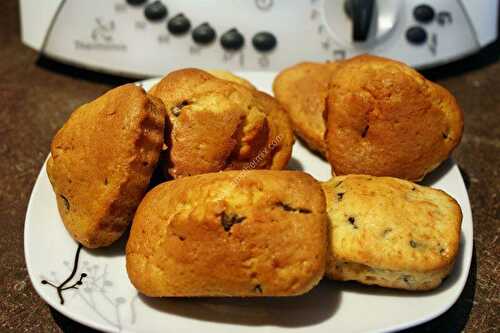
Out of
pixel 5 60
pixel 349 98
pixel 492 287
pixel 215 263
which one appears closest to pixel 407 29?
pixel 349 98

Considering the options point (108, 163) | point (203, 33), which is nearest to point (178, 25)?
point (203, 33)

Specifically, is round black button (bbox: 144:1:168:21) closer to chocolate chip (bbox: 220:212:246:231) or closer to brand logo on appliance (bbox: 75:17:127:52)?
brand logo on appliance (bbox: 75:17:127:52)

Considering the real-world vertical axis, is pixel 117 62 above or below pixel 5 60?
above

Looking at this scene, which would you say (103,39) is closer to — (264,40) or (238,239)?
(264,40)

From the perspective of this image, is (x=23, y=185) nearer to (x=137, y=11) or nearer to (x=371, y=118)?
(x=137, y=11)

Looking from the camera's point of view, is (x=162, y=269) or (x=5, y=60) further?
(x=5, y=60)

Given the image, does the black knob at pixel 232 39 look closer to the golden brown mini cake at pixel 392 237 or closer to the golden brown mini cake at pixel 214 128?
the golden brown mini cake at pixel 214 128

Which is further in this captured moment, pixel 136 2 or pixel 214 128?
pixel 136 2
